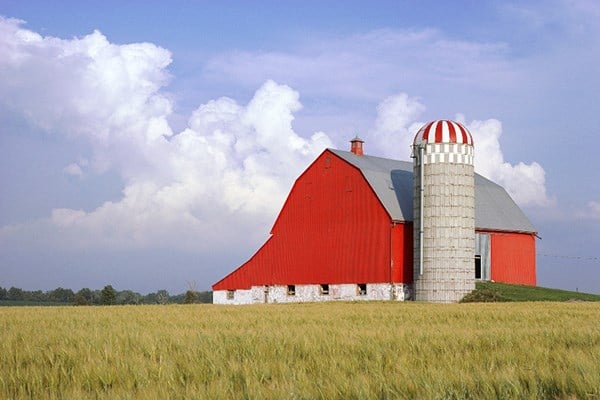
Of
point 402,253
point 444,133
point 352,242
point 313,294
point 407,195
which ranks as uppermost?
point 444,133

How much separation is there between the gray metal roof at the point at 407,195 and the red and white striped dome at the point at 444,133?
14.2 ft

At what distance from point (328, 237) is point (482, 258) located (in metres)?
10.0

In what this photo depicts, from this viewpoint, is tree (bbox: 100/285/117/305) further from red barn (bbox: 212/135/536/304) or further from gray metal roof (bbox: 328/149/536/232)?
gray metal roof (bbox: 328/149/536/232)

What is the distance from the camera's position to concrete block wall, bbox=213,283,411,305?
46500 mm

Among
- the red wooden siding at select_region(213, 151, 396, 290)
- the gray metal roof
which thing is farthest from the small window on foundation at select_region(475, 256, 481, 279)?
the red wooden siding at select_region(213, 151, 396, 290)

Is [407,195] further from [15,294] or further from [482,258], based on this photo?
[15,294]

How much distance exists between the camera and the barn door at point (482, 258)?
166 feet

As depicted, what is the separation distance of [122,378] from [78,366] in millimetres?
1134

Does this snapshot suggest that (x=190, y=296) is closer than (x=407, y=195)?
No

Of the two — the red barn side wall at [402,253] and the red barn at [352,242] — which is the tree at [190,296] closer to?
the red barn at [352,242]

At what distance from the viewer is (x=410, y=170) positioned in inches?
2228

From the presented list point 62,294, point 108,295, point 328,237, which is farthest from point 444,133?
point 62,294

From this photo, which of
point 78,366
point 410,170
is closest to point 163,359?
point 78,366

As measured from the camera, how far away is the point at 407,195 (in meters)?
50.6
